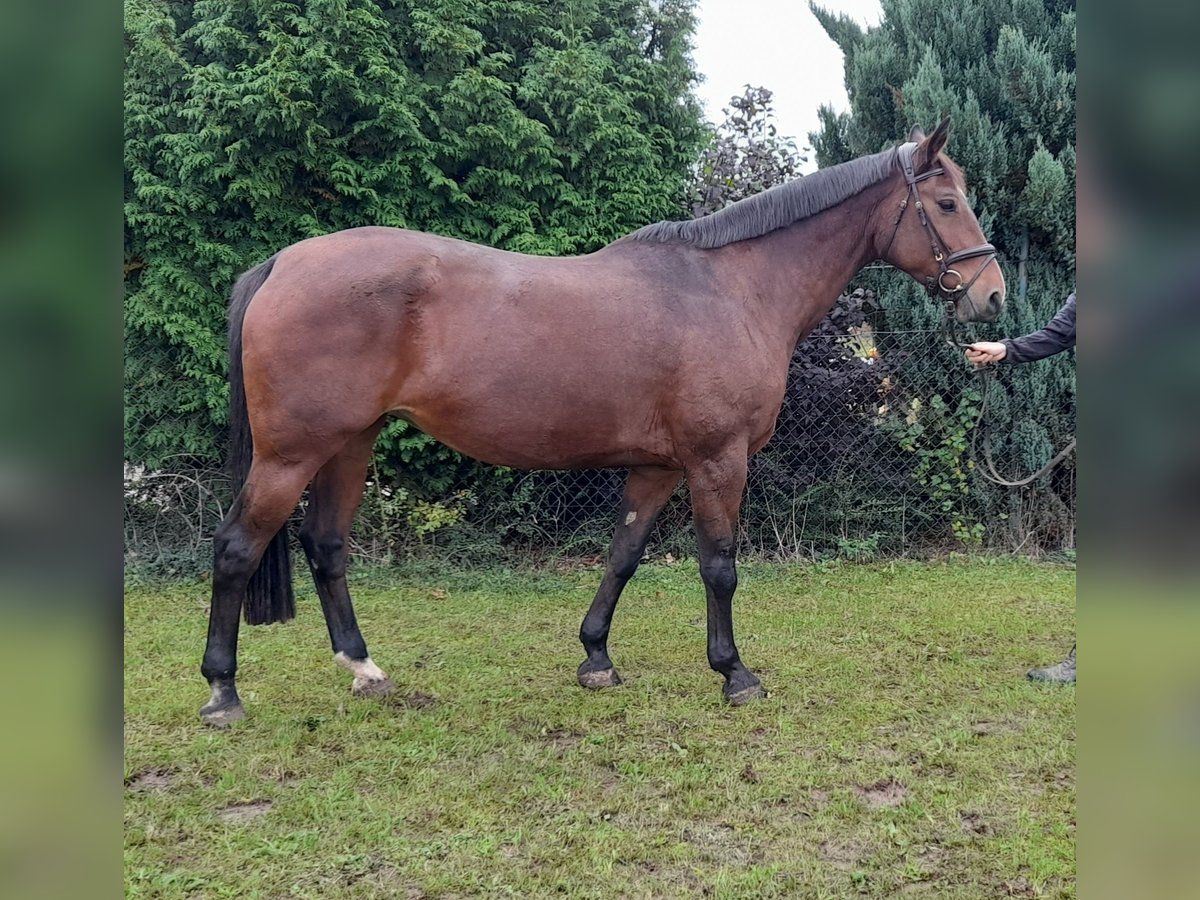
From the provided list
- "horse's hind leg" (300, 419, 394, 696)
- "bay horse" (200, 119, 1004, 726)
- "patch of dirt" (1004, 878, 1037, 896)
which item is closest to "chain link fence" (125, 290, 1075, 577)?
"horse's hind leg" (300, 419, 394, 696)

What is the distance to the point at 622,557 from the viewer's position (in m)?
3.60

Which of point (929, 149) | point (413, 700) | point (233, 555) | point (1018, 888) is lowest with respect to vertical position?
point (1018, 888)

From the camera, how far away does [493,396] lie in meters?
3.06

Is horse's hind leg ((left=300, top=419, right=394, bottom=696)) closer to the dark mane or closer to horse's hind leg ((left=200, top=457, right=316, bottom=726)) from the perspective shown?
horse's hind leg ((left=200, top=457, right=316, bottom=726))

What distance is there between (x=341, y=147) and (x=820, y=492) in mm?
4383

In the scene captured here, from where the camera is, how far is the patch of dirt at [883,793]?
2414 millimetres

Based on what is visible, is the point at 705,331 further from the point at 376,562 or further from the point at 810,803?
the point at 376,562

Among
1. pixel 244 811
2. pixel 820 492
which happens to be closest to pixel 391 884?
pixel 244 811

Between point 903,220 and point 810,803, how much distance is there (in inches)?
96.4

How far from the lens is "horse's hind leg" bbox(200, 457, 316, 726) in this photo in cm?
295

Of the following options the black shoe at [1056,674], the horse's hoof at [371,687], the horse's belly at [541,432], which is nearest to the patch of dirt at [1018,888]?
the black shoe at [1056,674]

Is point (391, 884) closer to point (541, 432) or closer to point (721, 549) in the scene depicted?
point (541, 432)
